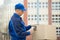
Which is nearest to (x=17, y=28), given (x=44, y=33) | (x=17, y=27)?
(x=17, y=27)

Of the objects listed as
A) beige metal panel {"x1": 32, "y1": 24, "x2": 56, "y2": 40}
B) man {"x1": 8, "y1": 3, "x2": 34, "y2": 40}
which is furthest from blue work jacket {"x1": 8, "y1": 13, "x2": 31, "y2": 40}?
beige metal panel {"x1": 32, "y1": 24, "x2": 56, "y2": 40}

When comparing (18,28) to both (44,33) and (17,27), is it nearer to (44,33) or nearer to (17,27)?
(17,27)

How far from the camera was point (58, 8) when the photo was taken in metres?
3.42

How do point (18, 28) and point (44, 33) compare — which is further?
point (44, 33)

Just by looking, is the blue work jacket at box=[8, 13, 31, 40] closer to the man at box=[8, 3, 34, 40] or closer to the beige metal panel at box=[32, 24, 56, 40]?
the man at box=[8, 3, 34, 40]

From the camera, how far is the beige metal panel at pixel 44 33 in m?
2.55

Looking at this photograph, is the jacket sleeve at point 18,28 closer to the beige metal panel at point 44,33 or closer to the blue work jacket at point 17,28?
the blue work jacket at point 17,28

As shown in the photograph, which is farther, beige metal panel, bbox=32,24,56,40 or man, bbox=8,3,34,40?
beige metal panel, bbox=32,24,56,40

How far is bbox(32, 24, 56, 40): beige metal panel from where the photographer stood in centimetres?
255

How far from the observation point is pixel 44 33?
2.57 meters

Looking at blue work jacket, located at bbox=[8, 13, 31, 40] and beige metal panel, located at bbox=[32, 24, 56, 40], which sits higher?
blue work jacket, located at bbox=[8, 13, 31, 40]

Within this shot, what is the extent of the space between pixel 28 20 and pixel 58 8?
2.37 ft

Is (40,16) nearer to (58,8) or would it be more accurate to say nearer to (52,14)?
(52,14)

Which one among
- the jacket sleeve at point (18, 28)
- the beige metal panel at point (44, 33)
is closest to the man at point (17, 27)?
the jacket sleeve at point (18, 28)
